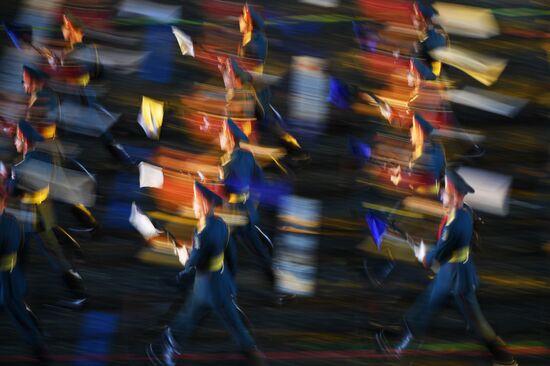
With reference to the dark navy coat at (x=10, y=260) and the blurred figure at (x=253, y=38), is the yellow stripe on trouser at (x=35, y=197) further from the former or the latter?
the blurred figure at (x=253, y=38)

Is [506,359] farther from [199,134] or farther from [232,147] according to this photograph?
[199,134]

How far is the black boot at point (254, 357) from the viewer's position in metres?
8.47

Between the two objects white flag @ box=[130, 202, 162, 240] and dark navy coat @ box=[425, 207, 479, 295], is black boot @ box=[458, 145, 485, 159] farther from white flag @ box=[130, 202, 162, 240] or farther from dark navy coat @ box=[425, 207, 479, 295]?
white flag @ box=[130, 202, 162, 240]

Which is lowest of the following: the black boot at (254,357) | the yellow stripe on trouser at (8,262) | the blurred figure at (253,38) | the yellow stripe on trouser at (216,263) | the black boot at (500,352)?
the black boot at (254,357)

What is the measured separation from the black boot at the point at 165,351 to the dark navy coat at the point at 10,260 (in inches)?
45.7

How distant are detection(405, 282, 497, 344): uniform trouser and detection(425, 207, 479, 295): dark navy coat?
0.04 metres

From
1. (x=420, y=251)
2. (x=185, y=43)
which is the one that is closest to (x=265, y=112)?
(x=185, y=43)

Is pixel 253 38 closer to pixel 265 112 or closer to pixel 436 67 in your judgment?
pixel 265 112

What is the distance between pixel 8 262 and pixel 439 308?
344cm

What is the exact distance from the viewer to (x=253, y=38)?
412 inches

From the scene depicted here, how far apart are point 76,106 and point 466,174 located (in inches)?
150

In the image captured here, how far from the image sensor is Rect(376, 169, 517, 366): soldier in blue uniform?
8.25m

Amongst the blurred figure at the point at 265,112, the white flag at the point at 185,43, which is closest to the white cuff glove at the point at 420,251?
the blurred figure at the point at 265,112

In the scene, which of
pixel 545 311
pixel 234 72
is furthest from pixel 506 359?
pixel 234 72
